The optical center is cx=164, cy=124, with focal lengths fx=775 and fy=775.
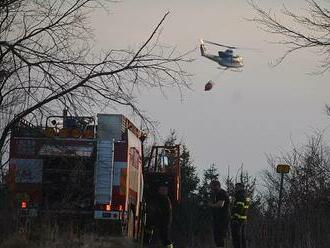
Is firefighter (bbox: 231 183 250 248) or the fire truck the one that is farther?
the fire truck

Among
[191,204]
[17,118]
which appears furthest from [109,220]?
[191,204]

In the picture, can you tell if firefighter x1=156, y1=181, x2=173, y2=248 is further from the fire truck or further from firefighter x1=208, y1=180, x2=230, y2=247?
firefighter x1=208, y1=180, x2=230, y2=247

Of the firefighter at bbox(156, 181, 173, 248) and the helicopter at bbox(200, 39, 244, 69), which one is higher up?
the helicopter at bbox(200, 39, 244, 69)

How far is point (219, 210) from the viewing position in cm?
1744

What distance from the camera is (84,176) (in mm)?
17562

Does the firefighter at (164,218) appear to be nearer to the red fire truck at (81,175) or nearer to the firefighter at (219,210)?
the red fire truck at (81,175)

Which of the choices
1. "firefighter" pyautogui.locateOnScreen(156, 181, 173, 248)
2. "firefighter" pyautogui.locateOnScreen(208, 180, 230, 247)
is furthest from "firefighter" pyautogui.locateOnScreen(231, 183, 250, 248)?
"firefighter" pyautogui.locateOnScreen(156, 181, 173, 248)

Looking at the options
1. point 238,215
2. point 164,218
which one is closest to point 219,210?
point 238,215

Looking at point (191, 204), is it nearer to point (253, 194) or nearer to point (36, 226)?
point (253, 194)

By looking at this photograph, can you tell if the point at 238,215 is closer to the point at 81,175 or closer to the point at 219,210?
the point at 219,210

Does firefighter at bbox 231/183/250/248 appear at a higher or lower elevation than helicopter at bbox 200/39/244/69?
lower

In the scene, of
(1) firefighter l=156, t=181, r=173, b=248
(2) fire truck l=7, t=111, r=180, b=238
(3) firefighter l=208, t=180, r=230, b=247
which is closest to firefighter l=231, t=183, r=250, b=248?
(3) firefighter l=208, t=180, r=230, b=247

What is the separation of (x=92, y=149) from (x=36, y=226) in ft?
12.6

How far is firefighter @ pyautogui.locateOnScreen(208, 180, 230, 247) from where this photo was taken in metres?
17.2
